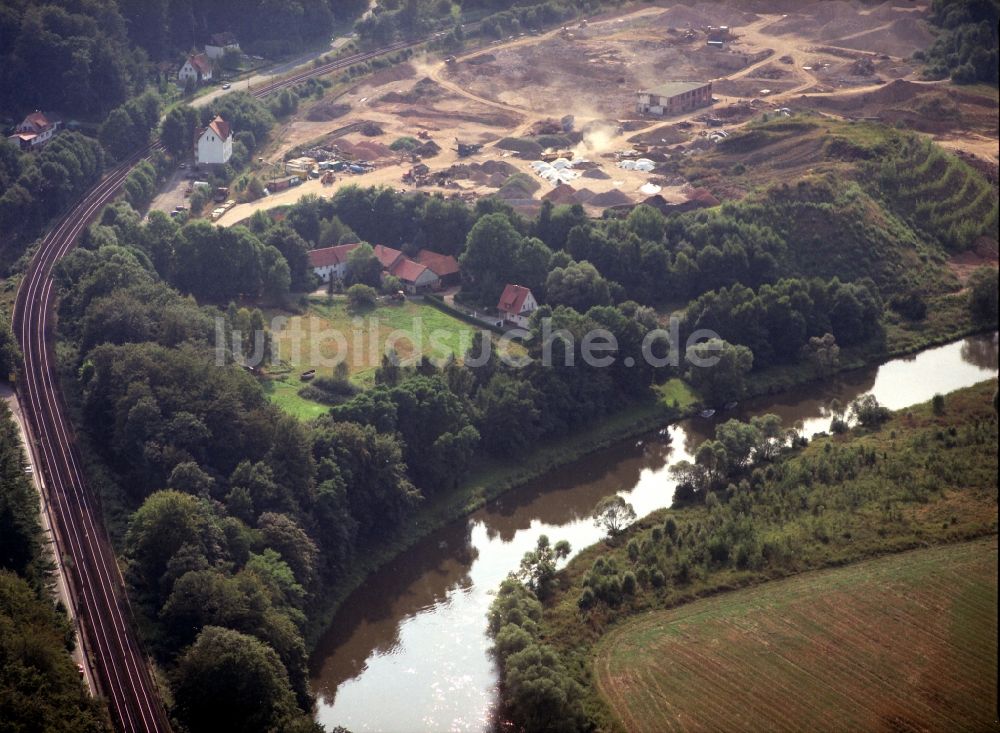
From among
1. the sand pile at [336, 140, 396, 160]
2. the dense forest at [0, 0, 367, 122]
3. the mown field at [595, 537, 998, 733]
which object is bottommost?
the mown field at [595, 537, 998, 733]

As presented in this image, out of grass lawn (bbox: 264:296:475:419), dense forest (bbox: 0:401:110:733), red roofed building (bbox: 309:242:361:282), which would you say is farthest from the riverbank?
red roofed building (bbox: 309:242:361:282)

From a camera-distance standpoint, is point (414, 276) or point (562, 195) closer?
point (414, 276)

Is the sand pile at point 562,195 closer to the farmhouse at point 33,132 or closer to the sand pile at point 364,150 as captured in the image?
the sand pile at point 364,150

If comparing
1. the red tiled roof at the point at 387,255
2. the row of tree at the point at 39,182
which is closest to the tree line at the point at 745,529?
the red tiled roof at the point at 387,255

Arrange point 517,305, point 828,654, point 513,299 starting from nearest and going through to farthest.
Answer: point 828,654, point 517,305, point 513,299

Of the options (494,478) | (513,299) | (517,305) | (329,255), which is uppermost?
(329,255)

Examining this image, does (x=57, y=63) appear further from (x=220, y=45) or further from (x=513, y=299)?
(x=513, y=299)

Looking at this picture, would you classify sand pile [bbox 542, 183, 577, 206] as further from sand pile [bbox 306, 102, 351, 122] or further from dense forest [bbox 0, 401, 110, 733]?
dense forest [bbox 0, 401, 110, 733]

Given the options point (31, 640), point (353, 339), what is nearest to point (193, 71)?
point (353, 339)
